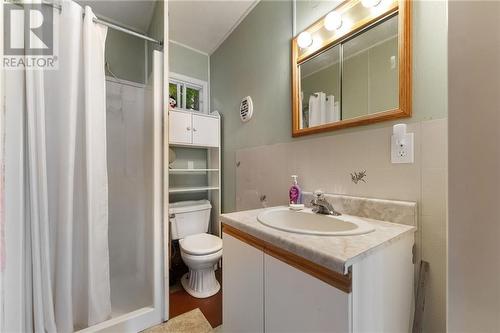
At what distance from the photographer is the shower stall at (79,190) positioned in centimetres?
98

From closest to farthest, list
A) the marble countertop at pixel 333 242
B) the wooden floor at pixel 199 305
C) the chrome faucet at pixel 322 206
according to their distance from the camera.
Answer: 1. the marble countertop at pixel 333 242
2. the chrome faucet at pixel 322 206
3. the wooden floor at pixel 199 305

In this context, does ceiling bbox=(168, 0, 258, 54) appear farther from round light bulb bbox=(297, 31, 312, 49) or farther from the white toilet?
the white toilet

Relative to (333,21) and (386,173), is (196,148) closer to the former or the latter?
(333,21)

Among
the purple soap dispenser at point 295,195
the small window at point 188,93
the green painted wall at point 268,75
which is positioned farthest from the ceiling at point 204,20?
the purple soap dispenser at point 295,195

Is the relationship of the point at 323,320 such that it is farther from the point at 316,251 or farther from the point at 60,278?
the point at 60,278

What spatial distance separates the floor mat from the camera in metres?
1.30

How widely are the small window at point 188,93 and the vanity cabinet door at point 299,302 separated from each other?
192 centimetres

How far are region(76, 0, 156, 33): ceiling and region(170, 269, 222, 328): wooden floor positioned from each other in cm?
242

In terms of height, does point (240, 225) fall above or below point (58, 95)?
below

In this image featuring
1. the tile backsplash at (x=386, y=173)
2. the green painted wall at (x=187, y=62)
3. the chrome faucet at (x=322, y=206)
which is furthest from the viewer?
the green painted wall at (x=187, y=62)

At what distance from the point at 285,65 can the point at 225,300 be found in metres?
1.50

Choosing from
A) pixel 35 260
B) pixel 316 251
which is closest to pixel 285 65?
pixel 316 251

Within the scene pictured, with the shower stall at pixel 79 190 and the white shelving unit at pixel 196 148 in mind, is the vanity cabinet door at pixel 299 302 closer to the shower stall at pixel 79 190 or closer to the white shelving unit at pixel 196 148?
the shower stall at pixel 79 190

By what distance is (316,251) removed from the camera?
608 millimetres
